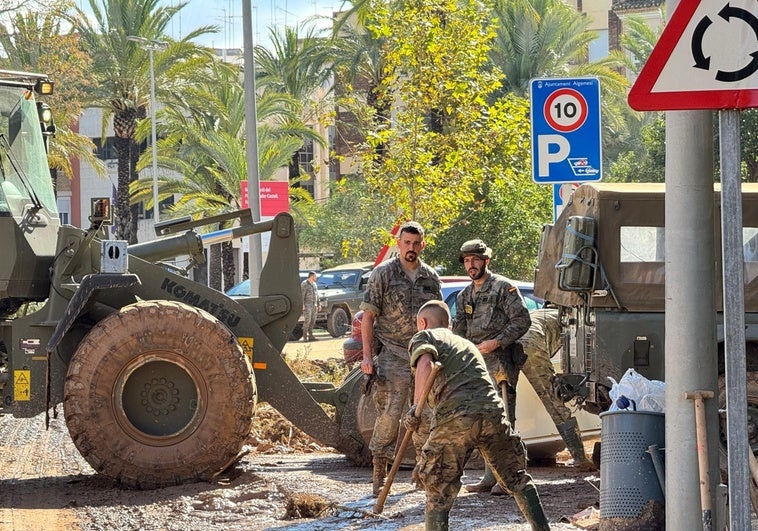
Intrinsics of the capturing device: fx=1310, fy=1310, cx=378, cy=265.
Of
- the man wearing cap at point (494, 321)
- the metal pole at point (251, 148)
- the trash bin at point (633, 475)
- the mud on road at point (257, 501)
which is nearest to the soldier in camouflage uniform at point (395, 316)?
the man wearing cap at point (494, 321)

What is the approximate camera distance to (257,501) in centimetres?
930

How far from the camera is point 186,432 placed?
1005 centimetres

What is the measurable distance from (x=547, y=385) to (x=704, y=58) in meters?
5.44

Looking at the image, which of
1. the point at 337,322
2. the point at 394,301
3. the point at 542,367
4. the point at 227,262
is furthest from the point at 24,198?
the point at 227,262

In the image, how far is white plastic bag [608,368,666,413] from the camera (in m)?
7.02

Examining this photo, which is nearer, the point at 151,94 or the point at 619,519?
the point at 619,519

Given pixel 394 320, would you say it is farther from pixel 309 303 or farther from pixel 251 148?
pixel 309 303

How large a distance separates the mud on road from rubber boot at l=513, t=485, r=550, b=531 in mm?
792

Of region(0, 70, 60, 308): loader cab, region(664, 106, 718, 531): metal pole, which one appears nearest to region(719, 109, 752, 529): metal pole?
region(664, 106, 718, 531): metal pole

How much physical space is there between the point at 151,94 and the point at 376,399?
28.9 meters

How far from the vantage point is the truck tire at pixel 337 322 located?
3361 cm

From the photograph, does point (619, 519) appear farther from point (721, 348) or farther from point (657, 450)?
point (721, 348)

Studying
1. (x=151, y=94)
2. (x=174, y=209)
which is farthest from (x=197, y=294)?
(x=174, y=209)

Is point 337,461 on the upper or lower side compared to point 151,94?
lower
